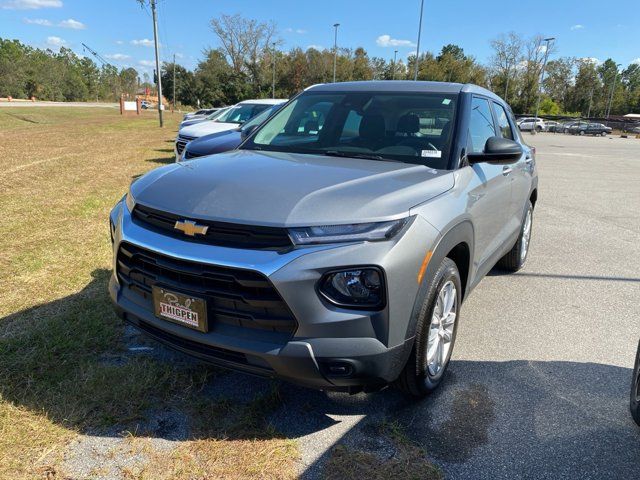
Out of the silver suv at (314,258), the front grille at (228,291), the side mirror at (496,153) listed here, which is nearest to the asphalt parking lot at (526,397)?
the silver suv at (314,258)

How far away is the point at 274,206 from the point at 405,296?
727 millimetres

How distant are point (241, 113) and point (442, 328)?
1033 cm

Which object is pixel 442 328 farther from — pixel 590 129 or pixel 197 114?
pixel 590 129

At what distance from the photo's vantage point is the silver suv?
7.13 feet

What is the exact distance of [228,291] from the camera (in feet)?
7.41

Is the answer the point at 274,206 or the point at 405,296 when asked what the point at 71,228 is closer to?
the point at 274,206

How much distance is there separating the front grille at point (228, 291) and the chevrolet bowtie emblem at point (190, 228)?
142mm

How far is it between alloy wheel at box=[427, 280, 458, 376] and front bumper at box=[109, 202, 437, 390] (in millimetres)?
472

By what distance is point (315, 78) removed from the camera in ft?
239

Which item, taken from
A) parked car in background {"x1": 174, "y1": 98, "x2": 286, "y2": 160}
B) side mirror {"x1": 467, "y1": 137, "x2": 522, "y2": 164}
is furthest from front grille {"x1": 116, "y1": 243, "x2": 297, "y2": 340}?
parked car in background {"x1": 174, "y1": 98, "x2": 286, "y2": 160}

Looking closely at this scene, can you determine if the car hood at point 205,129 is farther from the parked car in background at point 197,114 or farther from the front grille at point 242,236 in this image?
the front grille at point 242,236

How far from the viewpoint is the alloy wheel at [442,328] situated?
2.82 meters

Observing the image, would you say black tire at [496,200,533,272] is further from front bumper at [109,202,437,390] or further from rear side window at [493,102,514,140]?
front bumper at [109,202,437,390]

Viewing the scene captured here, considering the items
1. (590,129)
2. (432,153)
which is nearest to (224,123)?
(432,153)
